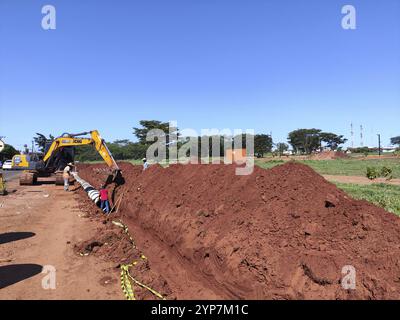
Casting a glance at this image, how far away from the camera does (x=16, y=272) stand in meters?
5.69

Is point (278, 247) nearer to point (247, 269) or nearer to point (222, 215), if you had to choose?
point (247, 269)

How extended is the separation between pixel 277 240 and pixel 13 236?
260 inches

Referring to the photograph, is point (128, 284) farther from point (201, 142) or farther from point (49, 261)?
point (201, 142)

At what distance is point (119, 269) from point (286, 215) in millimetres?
3192

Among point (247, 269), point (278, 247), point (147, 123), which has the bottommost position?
point (247, 269)

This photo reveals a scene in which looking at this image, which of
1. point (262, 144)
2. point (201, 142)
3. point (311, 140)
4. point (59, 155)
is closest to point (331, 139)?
point (311, 140)

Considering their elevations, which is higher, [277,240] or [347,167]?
[347,167]

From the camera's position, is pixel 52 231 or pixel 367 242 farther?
pixel 52 231

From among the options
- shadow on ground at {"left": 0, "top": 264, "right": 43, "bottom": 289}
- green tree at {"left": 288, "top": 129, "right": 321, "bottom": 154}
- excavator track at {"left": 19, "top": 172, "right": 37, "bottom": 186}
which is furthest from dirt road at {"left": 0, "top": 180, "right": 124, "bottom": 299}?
green tree at {"left": 288, "top": 129, "right": 321, "bottom": 154}

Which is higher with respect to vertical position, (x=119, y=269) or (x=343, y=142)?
(x=343, y=142)
